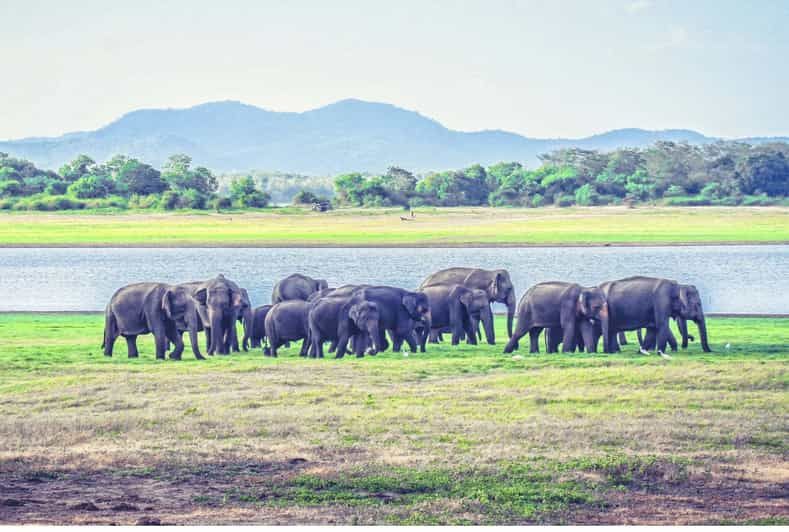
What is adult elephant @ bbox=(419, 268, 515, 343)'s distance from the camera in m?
24.3

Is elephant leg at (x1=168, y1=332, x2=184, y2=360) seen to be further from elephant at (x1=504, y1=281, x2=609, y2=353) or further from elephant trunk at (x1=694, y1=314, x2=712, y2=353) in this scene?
elephant trunk at (x1=694, y1=314, x2=712, y2=353)

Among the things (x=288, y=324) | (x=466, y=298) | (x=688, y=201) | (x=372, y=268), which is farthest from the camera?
(x=688, y=201)

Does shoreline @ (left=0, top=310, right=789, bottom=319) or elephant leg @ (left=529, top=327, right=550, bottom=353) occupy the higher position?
elephant leg @ (left=529, top=327, right=550, bottom=353)

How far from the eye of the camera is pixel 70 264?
5328 centimetres

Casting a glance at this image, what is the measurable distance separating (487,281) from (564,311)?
421 cm

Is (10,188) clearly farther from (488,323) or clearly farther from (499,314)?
(488,323)

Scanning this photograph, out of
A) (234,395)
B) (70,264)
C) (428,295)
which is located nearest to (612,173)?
(70,264)

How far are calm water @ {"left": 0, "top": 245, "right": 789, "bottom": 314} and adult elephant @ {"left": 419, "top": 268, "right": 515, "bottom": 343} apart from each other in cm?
892

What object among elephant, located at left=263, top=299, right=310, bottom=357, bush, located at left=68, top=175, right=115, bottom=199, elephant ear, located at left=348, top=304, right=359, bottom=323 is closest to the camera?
elephant ear, located at left=348, top=304, right=359, bottom=323

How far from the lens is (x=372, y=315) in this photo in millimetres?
20078

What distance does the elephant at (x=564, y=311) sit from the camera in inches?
797

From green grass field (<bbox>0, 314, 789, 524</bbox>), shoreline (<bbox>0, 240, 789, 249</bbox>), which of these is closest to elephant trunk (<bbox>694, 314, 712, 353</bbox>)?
green grass field (<bbox>0, 314, 789, 524</bbox>)

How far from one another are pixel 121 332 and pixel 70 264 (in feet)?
111

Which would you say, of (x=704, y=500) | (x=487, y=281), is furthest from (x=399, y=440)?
(x=487, y=281)
